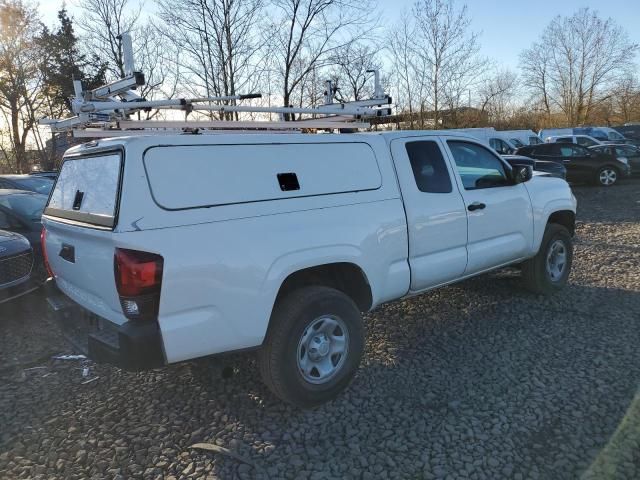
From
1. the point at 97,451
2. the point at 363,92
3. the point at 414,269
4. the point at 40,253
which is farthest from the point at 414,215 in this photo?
the point at 363,92

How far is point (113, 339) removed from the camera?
2.83 meters

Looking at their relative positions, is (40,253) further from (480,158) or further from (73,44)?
(73,44)

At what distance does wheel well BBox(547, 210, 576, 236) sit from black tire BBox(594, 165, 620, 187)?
12.6m

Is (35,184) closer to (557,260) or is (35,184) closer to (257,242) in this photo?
(257,242)

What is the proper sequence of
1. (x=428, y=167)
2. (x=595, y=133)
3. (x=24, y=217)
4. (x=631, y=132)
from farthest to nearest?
(x=631, y=132) → (x=595, y=133) → (x=24, y=217) → (x=428, y=167)

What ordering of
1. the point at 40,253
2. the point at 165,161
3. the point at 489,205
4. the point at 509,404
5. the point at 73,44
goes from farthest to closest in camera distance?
the point at 73,44 < the point at 40,253 < the point at 489,205 < the point at 509,404 < the point at 165,161

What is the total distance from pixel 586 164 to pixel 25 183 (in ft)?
54.3

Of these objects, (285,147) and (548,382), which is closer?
(285,147)

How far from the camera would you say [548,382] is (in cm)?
351

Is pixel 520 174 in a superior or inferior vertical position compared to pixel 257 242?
superior

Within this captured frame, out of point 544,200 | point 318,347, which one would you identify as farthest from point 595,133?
point 318,347

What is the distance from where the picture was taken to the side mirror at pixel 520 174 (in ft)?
15.8

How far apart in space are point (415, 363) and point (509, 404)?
33.2 inches

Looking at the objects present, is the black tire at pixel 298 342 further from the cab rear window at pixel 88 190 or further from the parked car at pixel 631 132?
the parked car at pixel 631 132
